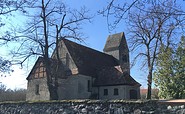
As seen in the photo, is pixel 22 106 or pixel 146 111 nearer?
pixel 146 111

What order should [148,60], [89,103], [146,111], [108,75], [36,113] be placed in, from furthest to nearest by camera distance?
[108,75], [148,60], [36,113], [89,103], [146,111]

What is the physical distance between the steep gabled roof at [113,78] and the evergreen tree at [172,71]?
31.8ft

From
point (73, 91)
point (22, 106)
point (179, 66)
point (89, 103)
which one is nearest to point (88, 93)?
point (73, 91)

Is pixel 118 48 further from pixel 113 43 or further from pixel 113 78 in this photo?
pixel 113 78

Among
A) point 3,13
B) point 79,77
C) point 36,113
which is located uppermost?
point 3,13

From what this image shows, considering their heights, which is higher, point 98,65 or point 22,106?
point 98,65

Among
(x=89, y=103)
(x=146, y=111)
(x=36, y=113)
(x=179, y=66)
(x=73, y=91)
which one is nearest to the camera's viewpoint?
(x=146, y=111)

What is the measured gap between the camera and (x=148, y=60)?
109ft

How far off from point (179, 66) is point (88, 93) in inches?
653

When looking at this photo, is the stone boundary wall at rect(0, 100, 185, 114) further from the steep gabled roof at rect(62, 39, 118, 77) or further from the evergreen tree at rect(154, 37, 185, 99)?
the steep gabled roof at rect(62, 39, 118, 77)

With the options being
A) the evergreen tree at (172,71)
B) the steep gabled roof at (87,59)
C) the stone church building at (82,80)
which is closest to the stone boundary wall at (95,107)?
the evergreen tree at (172,71)

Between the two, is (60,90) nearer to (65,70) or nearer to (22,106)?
(65,70)

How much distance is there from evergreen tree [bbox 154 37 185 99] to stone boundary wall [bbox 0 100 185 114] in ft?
57.8

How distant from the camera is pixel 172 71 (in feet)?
91.1
